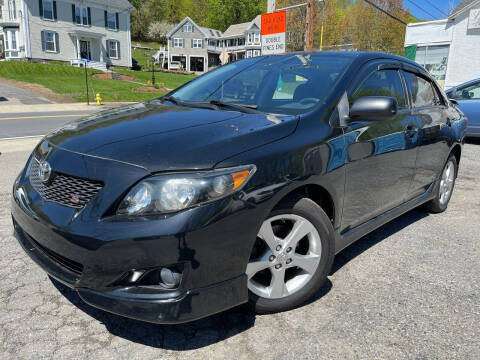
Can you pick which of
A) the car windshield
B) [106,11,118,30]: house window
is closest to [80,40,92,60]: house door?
[106,11,118,30]: house window

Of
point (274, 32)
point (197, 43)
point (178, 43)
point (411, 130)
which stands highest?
point (197, 43)

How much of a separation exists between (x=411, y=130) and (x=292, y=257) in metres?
1.78

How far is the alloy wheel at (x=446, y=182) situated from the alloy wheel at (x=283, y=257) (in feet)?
8.61

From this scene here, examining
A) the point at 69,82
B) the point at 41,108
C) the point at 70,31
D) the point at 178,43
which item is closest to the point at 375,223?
the point at 41,108

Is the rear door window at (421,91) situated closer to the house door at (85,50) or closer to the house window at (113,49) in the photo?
the house door at (85,50)

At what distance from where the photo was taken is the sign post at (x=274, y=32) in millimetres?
12977

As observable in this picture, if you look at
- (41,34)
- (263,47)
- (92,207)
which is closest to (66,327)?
(92,207)

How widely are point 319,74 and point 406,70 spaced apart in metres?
1.16

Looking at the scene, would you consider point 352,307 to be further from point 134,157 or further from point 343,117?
point 134,157

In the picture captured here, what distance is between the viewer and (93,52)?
38.0 metres

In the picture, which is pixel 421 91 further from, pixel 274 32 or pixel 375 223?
pixel 274 32

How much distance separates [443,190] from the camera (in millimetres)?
4633

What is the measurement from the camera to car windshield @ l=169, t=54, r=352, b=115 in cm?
294

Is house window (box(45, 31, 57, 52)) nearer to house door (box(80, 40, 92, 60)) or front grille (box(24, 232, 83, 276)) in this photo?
house door (box(80, 40, 92, 60))
